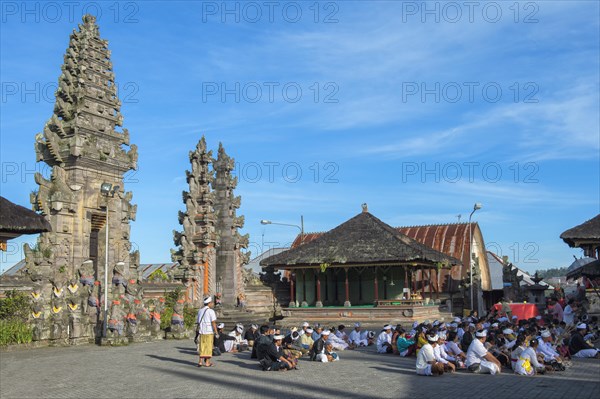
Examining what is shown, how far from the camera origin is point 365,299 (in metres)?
41.6

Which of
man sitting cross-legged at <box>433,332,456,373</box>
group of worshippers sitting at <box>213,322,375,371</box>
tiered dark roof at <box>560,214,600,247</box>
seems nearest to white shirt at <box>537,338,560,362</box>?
man sitting cross-legged at <box>433,332,456,373</box>

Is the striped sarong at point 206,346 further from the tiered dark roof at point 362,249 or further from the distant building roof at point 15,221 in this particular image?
the tiered dark roof at point 362,249

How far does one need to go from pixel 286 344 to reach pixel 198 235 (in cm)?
1705

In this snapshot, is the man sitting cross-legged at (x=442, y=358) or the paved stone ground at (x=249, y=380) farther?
the man sitting cross-legged at (x=442, y=358)

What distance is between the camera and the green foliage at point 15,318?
20.1 metres

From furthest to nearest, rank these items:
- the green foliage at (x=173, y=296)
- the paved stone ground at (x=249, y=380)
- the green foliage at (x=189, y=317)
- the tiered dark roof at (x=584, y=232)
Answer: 1. the green foliage at (x=173, y=296)
2. the green foliage at (x=189, y=317)
3. the tiered dark roof at (x=584, y=232)
4. the paved stone ground at (x=249, y=380)

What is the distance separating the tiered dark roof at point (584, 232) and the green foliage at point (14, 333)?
19971 mm

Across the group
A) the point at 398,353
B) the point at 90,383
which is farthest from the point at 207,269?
the point at 90,383

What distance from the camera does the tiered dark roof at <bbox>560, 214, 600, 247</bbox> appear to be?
22.7 metres

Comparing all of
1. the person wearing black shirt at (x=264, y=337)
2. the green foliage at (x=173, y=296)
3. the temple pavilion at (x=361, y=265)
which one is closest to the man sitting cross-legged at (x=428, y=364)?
the person wearing black shirt at (x=264, y=337)

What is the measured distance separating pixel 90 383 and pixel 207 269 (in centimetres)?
1987

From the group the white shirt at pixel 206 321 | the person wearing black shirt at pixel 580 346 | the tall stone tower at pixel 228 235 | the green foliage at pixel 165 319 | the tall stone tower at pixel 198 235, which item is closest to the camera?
the white shirt at pixel 206 321

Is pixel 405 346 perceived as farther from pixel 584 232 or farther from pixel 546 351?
pixel 584 232

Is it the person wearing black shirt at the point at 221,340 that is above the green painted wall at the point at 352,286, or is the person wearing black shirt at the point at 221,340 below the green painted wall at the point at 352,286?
below
